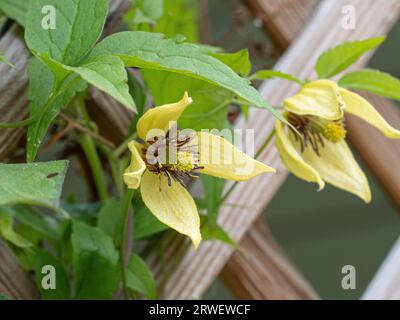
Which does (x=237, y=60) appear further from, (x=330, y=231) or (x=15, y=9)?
(x=330, y=231)

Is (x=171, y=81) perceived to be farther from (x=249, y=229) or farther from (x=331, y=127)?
(x=249, y=229)

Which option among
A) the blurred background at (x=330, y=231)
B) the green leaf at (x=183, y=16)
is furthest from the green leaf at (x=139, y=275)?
the blurred background at (x=330, y=231)

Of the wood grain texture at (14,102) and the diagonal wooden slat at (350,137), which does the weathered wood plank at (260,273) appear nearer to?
the diagonal wooden slat at (350,137)

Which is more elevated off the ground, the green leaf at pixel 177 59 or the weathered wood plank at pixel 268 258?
the green leaf at pixel 177 59

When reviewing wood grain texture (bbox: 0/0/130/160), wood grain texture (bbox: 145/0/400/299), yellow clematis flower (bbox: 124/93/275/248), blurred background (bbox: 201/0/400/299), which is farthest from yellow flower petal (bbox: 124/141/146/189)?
blurred background (bbox: 201/0/400/299)

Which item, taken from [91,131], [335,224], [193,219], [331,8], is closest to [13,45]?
[91,131]

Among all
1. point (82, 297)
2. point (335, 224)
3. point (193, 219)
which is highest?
point (193, 219)

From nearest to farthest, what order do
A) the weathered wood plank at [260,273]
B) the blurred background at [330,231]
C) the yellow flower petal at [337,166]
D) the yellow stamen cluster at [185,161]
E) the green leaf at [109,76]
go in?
the green leaf at [109,76], the yellow stamen cluster at [185,161], the yellow flower petal at [337,166], the weathered wood plank at [260,273], the blurred background at [330,231]

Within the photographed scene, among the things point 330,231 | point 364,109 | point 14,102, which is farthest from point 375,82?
point 330,231
